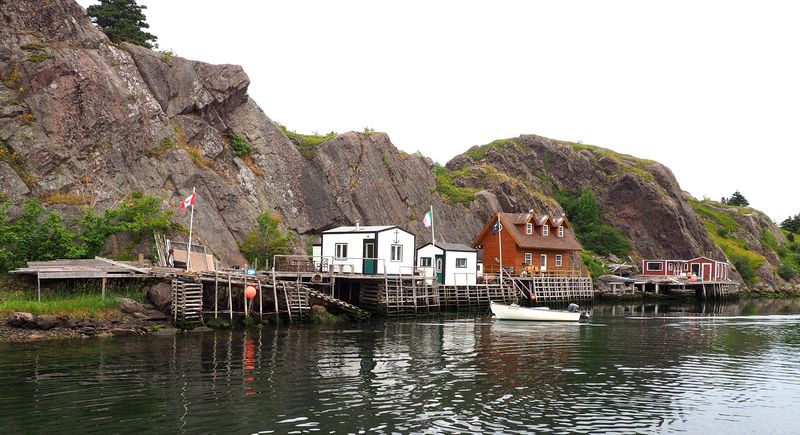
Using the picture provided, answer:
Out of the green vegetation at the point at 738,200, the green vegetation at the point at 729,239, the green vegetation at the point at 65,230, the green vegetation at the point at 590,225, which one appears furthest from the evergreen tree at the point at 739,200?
the green vegetation at the point at 65,230

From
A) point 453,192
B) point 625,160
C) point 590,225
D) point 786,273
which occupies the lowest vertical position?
point 786,273

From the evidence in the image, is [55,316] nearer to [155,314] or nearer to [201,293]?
[155,314]

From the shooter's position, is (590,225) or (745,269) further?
(745,269)

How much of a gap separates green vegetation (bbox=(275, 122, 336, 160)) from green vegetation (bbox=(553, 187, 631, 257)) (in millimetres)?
52866

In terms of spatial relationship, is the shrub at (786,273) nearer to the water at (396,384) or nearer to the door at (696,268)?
the door at (696,268)

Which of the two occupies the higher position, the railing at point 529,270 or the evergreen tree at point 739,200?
the evergreen tree at point 739,200

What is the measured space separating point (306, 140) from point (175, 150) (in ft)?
74.3

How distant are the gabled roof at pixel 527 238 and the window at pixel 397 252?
2272 cm

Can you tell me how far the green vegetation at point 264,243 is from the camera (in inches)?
2357

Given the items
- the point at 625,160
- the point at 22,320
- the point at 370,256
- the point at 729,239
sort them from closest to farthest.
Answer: the point at 22,320 < the point at 370,256 < the point at 729,239 < the point at 625,160

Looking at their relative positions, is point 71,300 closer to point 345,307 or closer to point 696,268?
point 345,307

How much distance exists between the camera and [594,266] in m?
97.8

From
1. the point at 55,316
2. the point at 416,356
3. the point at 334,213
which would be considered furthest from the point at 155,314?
the point at 334,213

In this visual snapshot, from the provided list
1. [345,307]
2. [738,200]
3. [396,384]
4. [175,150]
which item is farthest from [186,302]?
[738,200]
